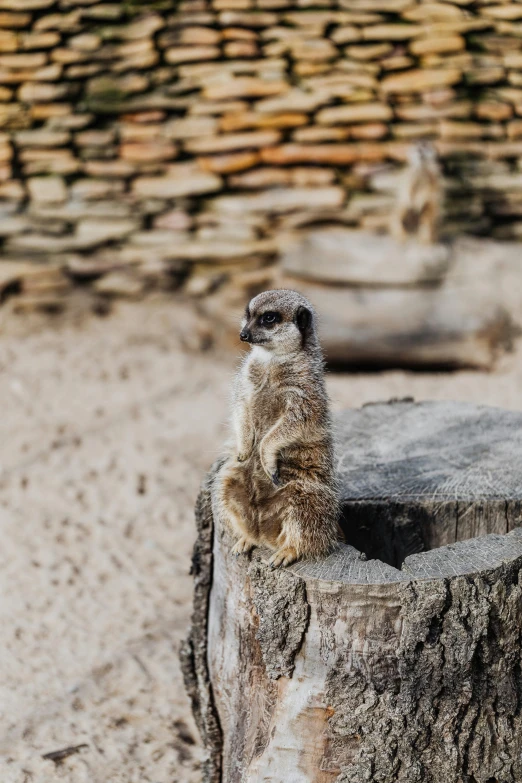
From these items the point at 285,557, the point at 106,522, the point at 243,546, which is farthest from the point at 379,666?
the point at 106,522

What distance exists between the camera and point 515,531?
7.13 ft

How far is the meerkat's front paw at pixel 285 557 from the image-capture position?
207 centimetres

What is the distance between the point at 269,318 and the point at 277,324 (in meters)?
0.03

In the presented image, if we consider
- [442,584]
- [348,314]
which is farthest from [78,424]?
[442,584]

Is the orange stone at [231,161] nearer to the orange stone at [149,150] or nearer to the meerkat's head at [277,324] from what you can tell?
the orange stone at [149,150]

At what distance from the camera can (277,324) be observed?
2219 mm

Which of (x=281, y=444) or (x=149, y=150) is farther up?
(x=281, y=444)

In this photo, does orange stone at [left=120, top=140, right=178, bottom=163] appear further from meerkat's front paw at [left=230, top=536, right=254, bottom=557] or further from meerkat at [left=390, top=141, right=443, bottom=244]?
meerkat's front paw at [left=230, top=536, right=254, bottom=557]

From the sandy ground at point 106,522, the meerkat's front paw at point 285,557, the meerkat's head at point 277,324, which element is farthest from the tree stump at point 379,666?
the sandy ground at point 106,522

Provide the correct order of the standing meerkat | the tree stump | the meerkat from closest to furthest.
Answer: the tree stump
the standing meerkat
the meerkat

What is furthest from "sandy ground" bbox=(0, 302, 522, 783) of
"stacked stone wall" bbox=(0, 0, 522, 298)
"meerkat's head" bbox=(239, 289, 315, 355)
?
"meerkat's head" bbox=(239, 289, 315, 355)

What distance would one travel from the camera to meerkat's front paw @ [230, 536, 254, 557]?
2160 mm

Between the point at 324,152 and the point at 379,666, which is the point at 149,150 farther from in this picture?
the point at 379,666

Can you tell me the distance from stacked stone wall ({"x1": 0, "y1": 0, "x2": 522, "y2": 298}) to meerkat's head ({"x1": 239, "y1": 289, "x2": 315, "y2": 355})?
3927 millimetres
